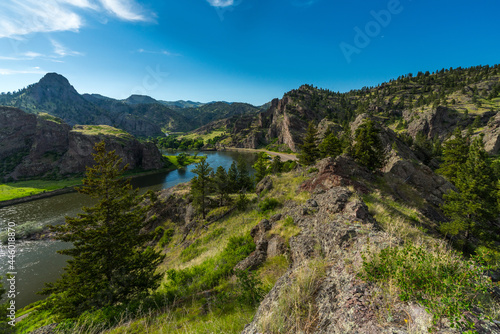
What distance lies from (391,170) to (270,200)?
24278mm

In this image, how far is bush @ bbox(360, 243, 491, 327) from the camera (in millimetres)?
3287

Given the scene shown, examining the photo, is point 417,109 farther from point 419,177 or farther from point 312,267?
point 312,267

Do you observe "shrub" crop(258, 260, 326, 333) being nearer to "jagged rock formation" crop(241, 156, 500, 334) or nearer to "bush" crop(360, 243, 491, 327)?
"jagged rock formation" crop(241, 156, 500, 334)

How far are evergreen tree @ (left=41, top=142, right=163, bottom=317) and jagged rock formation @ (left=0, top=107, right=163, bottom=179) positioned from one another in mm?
108362

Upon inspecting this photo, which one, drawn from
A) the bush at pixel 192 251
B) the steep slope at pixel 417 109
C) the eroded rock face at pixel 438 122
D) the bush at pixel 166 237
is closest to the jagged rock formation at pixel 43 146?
the bush at pixel 166 237

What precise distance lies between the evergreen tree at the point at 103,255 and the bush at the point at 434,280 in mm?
12217

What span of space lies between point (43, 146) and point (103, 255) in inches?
5621

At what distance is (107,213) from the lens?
510 inches

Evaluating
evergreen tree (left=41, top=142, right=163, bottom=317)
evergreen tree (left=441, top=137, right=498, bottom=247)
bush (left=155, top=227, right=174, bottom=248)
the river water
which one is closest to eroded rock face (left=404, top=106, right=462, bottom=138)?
evergreen tree (left=441, top=137, right=498, bottom=247)

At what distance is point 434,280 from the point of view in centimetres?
390

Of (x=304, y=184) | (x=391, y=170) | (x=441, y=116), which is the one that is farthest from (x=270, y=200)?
(x=441, y=116)

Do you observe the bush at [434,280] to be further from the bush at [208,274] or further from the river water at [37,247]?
the river water at [37,247]

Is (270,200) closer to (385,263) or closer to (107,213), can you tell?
(107,213)

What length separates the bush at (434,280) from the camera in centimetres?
329
